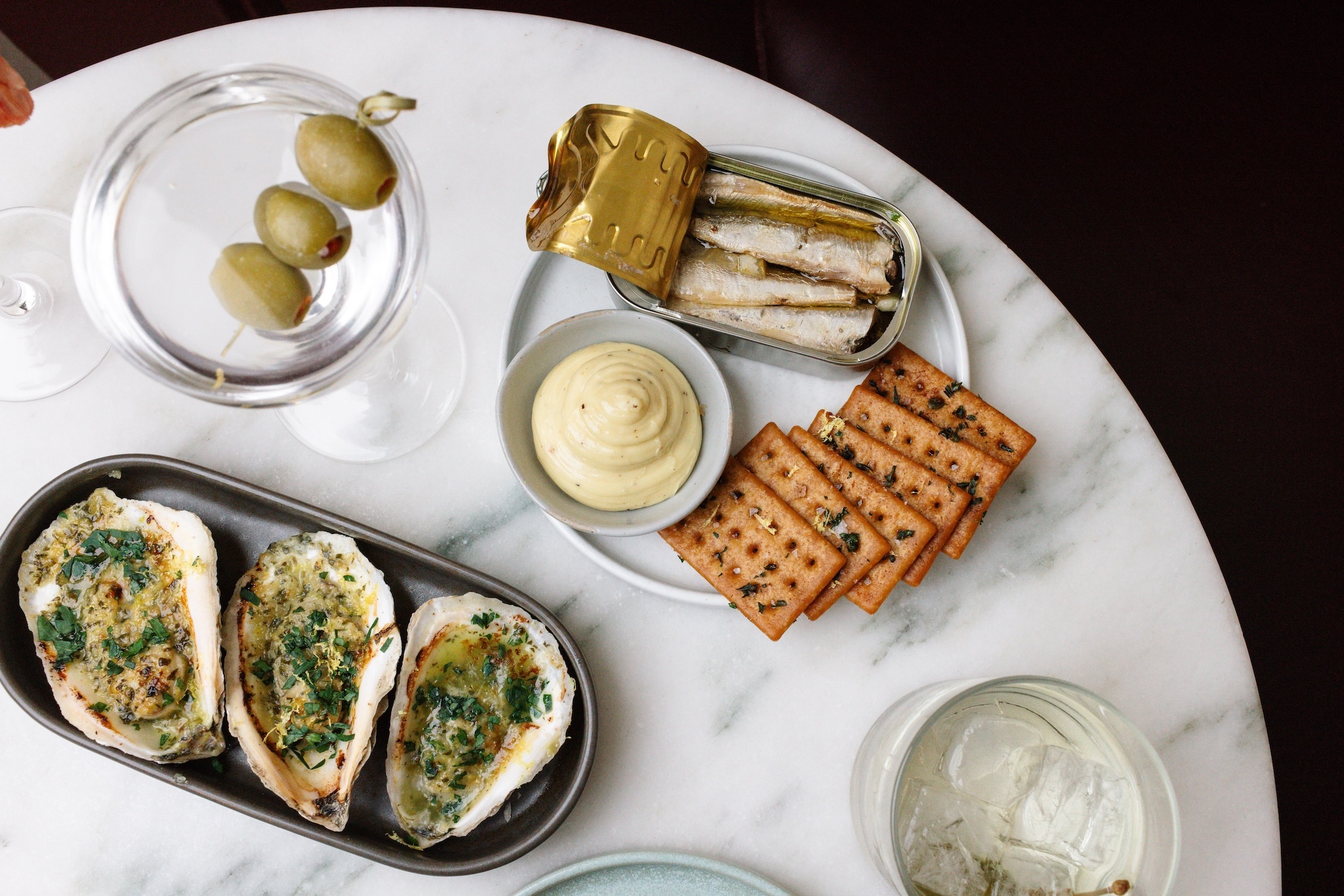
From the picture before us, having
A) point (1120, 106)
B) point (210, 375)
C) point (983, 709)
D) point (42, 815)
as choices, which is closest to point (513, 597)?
point (210, 375)

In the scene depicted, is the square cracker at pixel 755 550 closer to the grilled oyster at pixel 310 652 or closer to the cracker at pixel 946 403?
the cracker at pixel 946 403

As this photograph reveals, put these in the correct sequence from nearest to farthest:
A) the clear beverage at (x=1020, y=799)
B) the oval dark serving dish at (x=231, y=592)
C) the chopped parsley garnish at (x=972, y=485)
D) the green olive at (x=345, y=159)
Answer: the green olive at (x=345, y=159) < the clear beverage at (x=1020, y=799) < the oval dark serving dish at (x=231, y=592) < the chopped parsley garnish at (x=972, y=485)

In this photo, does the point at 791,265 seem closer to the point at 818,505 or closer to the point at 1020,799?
the point at 818,505

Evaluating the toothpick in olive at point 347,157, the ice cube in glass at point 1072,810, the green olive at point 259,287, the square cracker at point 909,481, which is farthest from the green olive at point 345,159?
the ice cube in glass at point 1072,810

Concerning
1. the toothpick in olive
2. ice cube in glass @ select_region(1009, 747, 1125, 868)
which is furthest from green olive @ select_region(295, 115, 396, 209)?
ice cube in glass @ select_region(1009, 747, 1125, 868)

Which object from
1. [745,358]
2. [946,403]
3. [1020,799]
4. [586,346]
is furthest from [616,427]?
[1020,799]

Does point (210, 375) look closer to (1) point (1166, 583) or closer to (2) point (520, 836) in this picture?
(2) point (520, 836)

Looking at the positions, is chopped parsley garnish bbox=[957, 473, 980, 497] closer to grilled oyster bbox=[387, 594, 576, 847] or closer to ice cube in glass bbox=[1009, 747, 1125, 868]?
ice cube in glass bbox=[1009, 747, 1125, 868]

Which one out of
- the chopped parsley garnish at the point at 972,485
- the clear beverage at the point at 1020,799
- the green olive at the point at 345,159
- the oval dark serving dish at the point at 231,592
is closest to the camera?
the green olive at the point at 345,159
